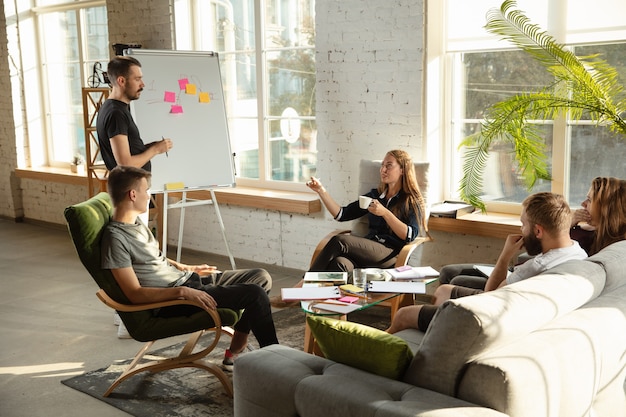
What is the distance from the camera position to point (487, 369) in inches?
82.3

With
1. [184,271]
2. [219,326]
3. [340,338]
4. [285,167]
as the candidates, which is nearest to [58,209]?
[285,167]

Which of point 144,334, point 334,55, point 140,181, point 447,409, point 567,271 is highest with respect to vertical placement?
point 334,55

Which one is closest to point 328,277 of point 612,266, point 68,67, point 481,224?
point 481,224

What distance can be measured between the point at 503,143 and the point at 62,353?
3094mm

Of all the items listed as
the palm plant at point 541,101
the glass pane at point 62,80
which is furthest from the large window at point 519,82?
the glass pane at point 62,80

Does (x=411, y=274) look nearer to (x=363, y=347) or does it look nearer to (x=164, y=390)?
(x=164, y=390)

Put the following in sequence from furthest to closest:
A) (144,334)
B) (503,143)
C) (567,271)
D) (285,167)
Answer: (285,167), (503,143), (144,334), (567,271)

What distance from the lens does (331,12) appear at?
539 centimetres

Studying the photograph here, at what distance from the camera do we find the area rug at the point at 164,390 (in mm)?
3430

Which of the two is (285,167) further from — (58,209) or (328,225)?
(58,209)

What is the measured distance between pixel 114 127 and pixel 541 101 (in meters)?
2.53

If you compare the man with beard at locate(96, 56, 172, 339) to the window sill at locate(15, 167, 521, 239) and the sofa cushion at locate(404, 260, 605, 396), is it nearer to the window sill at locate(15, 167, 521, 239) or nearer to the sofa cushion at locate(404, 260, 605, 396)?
the window sill at locate(15, 167, 521, 239)

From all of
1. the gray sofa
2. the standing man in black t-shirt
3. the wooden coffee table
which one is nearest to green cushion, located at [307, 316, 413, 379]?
the gray sofa

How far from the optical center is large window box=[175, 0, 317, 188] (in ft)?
19.6
